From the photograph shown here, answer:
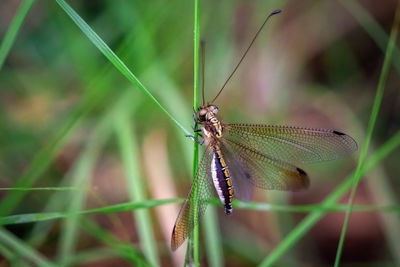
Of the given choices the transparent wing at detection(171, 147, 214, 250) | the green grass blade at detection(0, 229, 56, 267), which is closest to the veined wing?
the transparent wing at detection(171, 147, 214, 250)

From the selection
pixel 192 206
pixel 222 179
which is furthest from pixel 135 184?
pixel 192 206

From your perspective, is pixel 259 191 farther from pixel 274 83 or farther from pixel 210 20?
pixel 210 20

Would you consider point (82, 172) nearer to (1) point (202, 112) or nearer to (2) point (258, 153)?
(1) point (202, 112)

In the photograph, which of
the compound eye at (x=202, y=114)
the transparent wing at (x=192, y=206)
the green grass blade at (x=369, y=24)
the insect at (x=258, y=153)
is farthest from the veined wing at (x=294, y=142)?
the green grass blade at (x=369, y=24)

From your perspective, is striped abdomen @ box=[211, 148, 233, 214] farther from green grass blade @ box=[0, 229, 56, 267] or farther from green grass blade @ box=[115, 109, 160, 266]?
green grass blade @ box=[0, 229, 56, 267]

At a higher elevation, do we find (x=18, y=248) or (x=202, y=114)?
(x=202, y=114)

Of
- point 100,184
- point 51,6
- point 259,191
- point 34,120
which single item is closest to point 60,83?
point 34,120

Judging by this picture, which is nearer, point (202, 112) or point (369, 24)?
point (202, 112)
